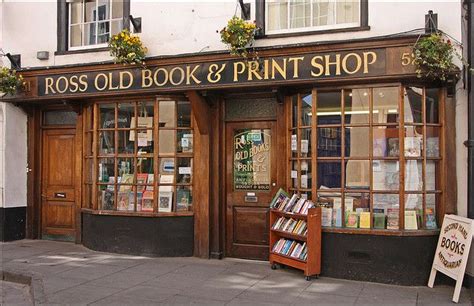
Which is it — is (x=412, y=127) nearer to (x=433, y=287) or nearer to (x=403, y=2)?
(x=403, y=2)

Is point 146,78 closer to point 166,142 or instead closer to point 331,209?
point 166,142

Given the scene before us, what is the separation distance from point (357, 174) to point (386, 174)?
385 millimetres

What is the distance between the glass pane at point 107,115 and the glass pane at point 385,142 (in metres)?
4.40

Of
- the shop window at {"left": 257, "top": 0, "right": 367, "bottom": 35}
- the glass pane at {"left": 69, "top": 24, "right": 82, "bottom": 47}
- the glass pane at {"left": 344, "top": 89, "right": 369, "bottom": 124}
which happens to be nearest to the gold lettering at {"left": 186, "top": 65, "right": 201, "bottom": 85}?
the shop window at {"left": 257, "top": 0, "right": 367, "bottom": 35}

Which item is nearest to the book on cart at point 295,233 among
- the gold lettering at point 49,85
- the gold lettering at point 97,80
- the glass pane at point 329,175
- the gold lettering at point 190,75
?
the glass pane at point 329,175

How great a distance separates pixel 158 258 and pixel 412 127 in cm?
438

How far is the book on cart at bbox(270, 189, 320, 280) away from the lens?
6.76 m

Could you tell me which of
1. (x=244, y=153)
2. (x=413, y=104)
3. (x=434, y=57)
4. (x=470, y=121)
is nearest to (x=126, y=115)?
(x=244, y=153)

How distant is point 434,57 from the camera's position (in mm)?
6094

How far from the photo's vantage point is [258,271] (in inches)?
286

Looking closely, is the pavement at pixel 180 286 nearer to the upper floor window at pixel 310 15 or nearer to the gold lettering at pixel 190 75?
the gold lettering at pixel 190 75

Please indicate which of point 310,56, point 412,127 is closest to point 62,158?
point 310,56

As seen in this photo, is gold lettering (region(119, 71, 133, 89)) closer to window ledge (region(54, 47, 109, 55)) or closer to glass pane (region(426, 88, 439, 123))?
window ledge (region(54, 47, 109, 55))

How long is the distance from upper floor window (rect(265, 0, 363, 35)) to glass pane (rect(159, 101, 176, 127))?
6.56ft
